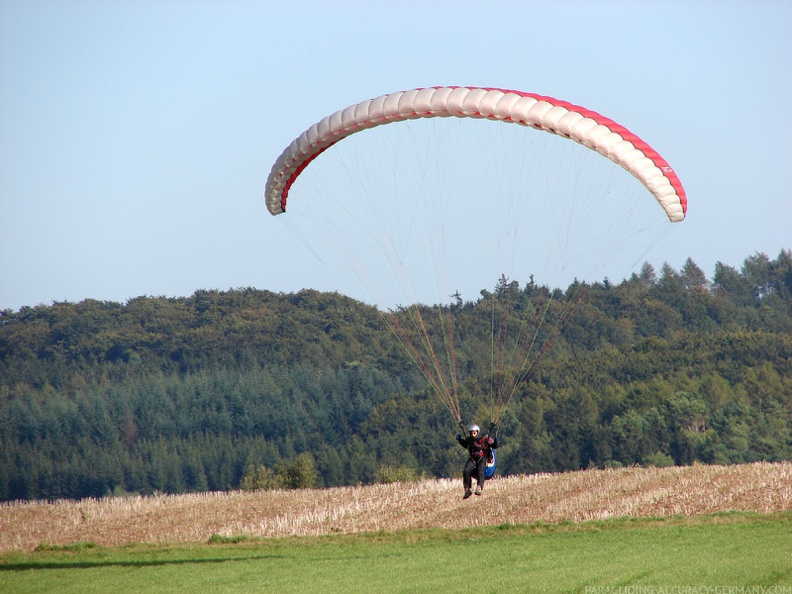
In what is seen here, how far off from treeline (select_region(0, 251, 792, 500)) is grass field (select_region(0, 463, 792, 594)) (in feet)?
131

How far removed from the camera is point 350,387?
113 metres

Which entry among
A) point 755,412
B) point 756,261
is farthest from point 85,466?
point 756,261

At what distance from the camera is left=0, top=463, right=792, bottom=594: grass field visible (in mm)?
19438

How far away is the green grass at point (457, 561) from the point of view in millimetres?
18594

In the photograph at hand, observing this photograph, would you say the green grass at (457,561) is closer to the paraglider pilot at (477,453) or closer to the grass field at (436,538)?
the grass field at (436,538)

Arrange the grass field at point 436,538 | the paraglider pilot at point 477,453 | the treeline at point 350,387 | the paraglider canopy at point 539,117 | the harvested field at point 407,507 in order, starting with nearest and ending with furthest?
the paraglider canopy at point 539,117 < the paraglider pilot at point 477,453 < the grass field at point 436,538 < the harvested field at point 407,507 < the treeline at point 350,387

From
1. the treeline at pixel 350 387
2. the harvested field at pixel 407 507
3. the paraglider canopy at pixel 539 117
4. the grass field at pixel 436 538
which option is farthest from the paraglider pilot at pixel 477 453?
the treeline at pixel 350 387

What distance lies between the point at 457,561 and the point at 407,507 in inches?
432

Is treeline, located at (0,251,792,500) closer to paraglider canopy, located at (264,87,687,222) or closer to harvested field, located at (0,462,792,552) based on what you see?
harvested field, located at (0,462,792,552)

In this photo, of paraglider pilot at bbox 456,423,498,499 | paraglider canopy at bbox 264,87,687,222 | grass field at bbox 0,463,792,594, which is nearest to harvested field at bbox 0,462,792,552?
grass field at bbox 0,463,792,594

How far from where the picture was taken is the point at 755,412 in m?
87.6

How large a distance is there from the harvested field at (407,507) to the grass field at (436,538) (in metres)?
0.08

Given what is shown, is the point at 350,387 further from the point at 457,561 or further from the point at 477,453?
the point at 477,453

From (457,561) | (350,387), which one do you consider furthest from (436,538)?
(350,387)
